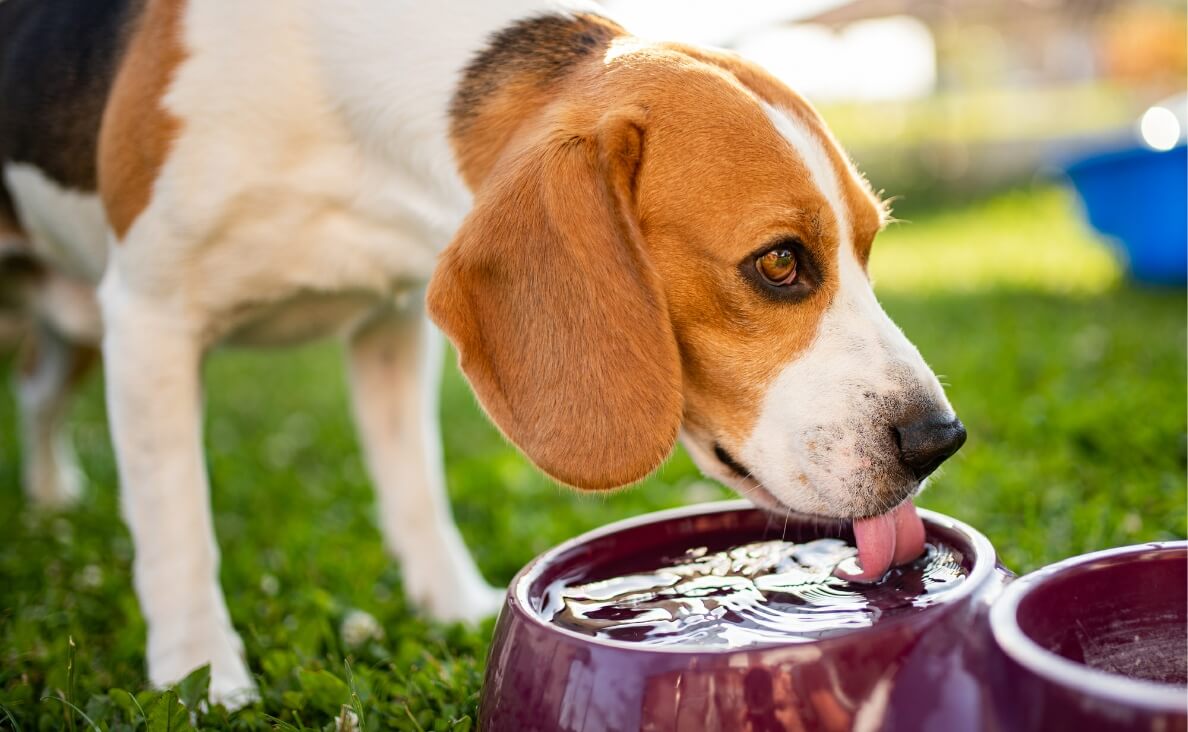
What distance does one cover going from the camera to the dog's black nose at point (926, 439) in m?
2.24

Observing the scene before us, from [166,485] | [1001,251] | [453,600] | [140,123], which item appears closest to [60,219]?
[140,123]

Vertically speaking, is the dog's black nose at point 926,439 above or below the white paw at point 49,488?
above

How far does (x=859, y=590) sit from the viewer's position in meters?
2.08

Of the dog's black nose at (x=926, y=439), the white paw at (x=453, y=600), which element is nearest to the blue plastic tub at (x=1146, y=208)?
the white paw at (x=453, y=600)

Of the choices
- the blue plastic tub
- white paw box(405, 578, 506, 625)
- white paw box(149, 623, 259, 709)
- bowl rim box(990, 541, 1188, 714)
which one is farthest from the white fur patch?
the blue plastic tub

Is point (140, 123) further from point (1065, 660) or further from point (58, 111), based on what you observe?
point (1065, 660)

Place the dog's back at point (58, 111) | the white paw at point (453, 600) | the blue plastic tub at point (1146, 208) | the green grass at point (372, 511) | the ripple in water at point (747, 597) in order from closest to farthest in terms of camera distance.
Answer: the ripple in water at point (747, 597) < the green grass at point (372, 511) < the dog's back at point (58, 111) < the white paw at point (453, 600) < the blue plastic tub at point (1146, 208)

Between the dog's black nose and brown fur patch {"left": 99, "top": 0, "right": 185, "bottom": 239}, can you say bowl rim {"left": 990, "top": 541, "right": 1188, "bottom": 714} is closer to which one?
the dog's black nose

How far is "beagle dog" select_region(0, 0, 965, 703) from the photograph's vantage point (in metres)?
2.26

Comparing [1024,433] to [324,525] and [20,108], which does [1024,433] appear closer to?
[324,525]

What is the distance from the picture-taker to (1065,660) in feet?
5.12

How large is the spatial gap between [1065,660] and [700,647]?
1.57 feet

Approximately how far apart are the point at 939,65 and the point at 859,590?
59.9ft

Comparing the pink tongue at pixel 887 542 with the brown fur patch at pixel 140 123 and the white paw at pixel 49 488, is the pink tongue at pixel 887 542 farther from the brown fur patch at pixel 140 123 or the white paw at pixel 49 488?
the white paw at pixel 49 488
